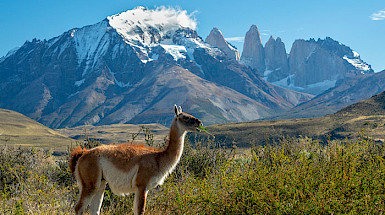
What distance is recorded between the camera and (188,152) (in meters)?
10.1

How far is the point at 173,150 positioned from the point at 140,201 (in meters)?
1.17

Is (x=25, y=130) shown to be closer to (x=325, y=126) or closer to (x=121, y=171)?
(x=325, y=126)

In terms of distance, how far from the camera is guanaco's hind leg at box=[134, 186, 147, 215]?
5.91 metres

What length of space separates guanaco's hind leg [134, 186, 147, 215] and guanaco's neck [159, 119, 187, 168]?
63 centimetres

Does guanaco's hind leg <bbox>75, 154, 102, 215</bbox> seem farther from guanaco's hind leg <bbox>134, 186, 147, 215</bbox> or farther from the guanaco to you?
guanaco's hind leg <bbox>134, 186, 147, 215</bbox>

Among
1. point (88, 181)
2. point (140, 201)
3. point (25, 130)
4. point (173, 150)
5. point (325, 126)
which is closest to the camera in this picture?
point (140, 201)

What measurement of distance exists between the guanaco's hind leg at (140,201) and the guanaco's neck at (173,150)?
626mm

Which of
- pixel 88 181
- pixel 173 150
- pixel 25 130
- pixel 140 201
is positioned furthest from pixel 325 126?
pixel 25 130

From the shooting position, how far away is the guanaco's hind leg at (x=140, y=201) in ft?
19.4

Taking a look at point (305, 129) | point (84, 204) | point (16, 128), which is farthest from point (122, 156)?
point (16, 128)

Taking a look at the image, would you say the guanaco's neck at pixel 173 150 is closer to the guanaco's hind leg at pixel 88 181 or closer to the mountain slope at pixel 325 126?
the guanaco's hind leg at pixel 88 181

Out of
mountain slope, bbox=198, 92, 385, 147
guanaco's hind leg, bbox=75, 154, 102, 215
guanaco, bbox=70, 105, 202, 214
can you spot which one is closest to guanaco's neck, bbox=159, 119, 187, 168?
guanaco, bbox=70, 105, 202, 214

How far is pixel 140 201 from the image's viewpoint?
19.5ft

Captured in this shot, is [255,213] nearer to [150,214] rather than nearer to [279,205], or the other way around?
[279,205]
